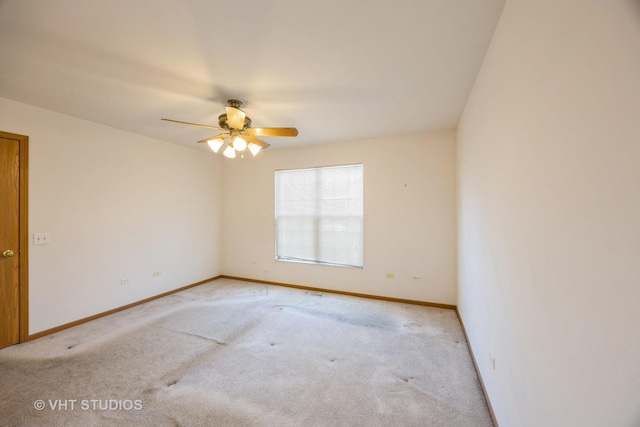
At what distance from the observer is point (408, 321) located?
9.96 feet

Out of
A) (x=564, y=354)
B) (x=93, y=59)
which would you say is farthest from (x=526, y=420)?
(x=93, y=59)

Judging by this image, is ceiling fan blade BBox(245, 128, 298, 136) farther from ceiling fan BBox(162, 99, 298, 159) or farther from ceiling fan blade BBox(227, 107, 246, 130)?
ceiling fan blade BBox(227, 107, 246, 130)

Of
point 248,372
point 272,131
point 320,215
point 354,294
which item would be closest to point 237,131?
point 272,131

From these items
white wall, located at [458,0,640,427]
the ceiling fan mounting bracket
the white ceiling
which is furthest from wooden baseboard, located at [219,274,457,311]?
the ceiling fan mounting bracket

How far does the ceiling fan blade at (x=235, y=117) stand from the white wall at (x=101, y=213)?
217cm

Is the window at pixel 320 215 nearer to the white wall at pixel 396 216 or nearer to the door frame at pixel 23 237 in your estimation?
the white wall at pixel 396 216

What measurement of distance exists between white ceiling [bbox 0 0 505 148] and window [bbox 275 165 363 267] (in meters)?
1.46

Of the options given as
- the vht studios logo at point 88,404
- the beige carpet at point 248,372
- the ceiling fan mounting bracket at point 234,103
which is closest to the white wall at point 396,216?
the beige carpet at point 248,372

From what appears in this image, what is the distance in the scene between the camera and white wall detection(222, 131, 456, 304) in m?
3.46

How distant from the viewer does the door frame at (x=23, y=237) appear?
253 centimetres

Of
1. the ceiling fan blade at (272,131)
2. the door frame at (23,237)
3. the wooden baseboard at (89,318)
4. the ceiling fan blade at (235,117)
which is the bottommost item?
the wooden baseboard at (89,318)

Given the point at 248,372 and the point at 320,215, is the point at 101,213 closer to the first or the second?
the point at 248,372

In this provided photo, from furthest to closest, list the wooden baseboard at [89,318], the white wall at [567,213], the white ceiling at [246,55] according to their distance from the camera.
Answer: the wooden baseboard at [89,318], the white ceiling at [246,55], the white wall at [567,213]

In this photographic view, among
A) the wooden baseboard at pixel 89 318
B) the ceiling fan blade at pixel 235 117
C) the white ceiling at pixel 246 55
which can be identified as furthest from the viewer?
the wooden baseboard at pixel 89 318
